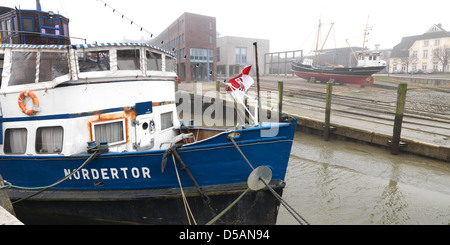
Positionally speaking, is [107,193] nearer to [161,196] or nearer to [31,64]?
[161,196]

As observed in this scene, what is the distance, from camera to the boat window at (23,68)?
5.68m

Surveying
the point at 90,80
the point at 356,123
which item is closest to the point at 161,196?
the point at 90,80

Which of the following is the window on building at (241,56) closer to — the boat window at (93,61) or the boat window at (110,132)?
the boat window at (93,61)

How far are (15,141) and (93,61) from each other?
2.64m

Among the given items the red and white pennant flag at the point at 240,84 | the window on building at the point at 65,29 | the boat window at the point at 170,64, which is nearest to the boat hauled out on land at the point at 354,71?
the boat window at the point at 170,64

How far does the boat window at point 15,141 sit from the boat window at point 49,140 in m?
0.41

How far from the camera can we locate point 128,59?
6.09m

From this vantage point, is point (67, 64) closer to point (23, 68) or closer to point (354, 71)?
point (23, 68)

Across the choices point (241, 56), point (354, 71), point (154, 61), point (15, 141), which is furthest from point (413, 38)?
point (15, 141)

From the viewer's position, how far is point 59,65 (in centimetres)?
560

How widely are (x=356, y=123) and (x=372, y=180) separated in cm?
536

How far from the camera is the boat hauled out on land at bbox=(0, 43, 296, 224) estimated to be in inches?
212
